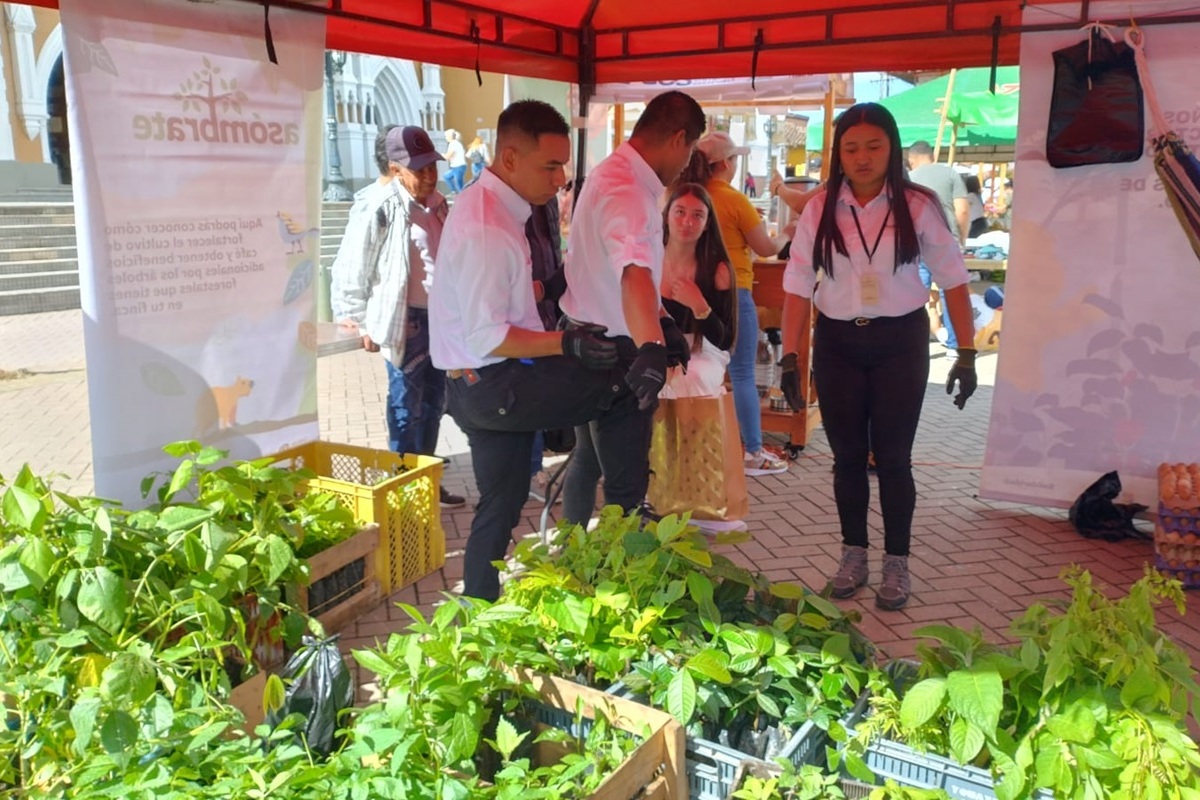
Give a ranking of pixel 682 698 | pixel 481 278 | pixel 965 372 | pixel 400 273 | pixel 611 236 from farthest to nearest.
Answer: pixel 400 273 → pixel 965 372 → pixel 611 236 → pixel 481 278 → pixel 682 698

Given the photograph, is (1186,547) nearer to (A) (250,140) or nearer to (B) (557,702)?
(B) (557,702)

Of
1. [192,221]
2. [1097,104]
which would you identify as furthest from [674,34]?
[192,221]

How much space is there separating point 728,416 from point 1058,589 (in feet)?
5.14

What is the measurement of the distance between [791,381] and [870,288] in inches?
21.7

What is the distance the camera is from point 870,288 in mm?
3480

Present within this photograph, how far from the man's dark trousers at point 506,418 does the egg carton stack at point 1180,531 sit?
2.59 m

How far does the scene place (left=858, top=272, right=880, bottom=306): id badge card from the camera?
3.48 meters

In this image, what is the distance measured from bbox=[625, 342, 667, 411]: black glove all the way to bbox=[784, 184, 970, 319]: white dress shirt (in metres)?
0.97

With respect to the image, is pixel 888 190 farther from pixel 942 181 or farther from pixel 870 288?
pixel 942 181

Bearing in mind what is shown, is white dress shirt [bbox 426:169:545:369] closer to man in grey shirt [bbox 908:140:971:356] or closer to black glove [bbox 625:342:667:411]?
black glove [bbox 625:342:667:411]

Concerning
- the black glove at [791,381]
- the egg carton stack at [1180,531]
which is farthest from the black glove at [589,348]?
the egg carton stack at [1180,531]

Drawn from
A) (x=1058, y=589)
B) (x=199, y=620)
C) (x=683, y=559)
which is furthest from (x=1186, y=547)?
(x=199, y=620)

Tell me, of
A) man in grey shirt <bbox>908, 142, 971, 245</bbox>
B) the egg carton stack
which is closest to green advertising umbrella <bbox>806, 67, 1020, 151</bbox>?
man in grey shirt <bbox>908, 142, 971, 245</bbox>

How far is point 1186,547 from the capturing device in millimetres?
4105
